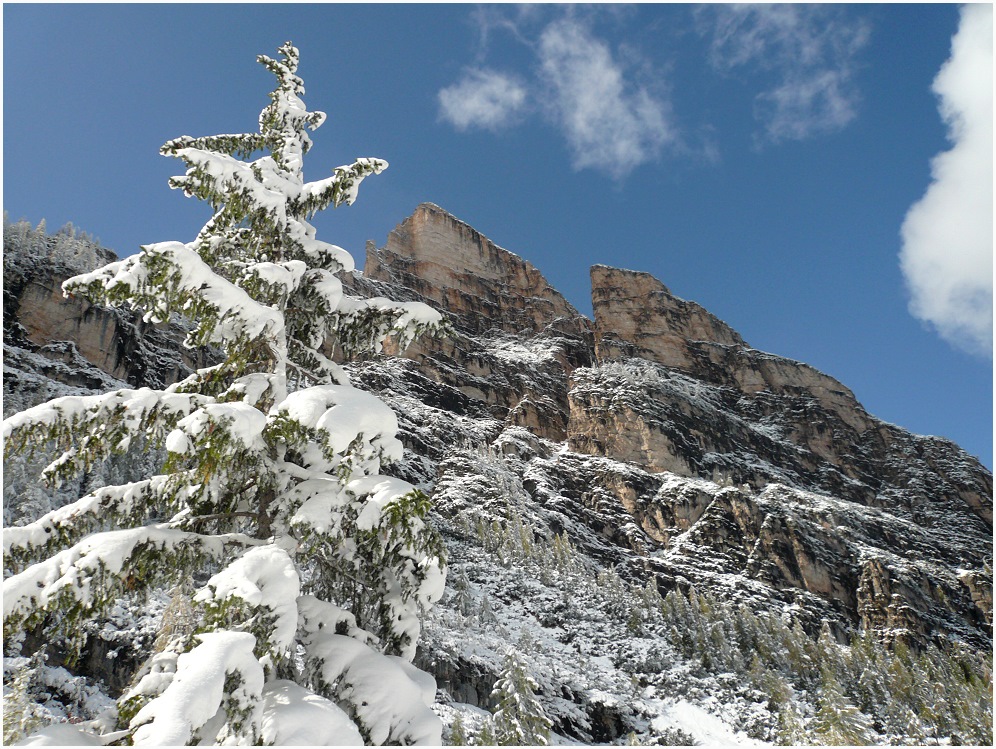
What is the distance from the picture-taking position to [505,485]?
91.4 m

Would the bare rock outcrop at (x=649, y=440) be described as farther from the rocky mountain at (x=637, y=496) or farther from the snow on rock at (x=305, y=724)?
the snow on rock at (x=305, y=724)

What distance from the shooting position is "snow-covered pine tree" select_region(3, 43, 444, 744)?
4.26 m

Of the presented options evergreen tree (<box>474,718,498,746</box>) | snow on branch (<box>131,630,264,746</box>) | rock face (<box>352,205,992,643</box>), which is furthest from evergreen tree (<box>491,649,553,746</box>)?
rock face (<box>352,205,992,643</box>)

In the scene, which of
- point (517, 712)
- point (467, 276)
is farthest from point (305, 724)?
point (467, 276)

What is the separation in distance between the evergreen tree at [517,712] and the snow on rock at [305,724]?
2313cm

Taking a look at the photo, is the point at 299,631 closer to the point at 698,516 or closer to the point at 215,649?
the point at 215,649

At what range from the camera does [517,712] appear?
26.5 meters

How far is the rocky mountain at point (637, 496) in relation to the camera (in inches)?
1813

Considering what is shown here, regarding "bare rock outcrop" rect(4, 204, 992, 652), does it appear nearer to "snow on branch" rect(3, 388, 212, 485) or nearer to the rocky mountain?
the rocky mountain

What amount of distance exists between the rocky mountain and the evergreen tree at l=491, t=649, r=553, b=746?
5.66 m

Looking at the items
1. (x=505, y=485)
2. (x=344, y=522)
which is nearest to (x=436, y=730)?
(x=344, y=522)

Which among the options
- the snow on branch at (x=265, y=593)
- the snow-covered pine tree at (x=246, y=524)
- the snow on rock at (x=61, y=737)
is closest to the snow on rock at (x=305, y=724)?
the snow-covered pine tree at (x=246, y=524)

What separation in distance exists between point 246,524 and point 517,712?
24.3 metres

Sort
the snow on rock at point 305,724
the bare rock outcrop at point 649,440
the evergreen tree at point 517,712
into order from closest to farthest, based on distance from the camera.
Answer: the snow on rock at point 305,724, the evergreen tree at point 517,712, the bare rock outcrop at point 649,440
